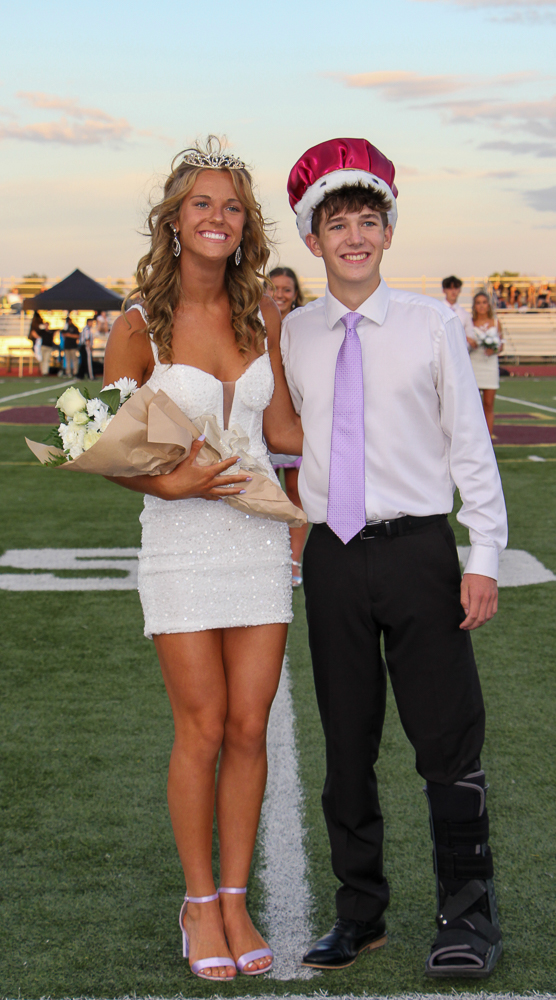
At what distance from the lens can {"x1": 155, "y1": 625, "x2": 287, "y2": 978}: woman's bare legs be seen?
2.59 meters

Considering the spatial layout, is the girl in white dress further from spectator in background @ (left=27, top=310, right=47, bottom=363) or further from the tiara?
spectator in background @ (left=27, top=310, right=47, bottom=363)

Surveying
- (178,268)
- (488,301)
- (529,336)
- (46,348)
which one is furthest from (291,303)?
(529,336)

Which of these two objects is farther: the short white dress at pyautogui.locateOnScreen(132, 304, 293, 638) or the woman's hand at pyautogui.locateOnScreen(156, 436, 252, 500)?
the short white dress at pyautogui.locateOnScreen(132, 304, 293, 638)

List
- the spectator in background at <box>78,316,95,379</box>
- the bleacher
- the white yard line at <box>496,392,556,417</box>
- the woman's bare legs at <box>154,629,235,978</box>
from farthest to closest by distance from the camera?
the bleacher
the spectator in background at <box>78,316,95,379</box>
the white yard line at <box>496,392,556,417</box>
the woman's bare legs at <box>154,629,235,978</box>

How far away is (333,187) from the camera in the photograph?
2459mm

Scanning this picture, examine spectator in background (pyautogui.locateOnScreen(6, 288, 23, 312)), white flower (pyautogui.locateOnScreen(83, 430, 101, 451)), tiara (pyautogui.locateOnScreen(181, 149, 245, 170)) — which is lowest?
white flower (pyautogui.locateOnScreen(83, 430, 101, 451))

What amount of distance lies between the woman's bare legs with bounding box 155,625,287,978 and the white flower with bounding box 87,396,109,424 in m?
0.58

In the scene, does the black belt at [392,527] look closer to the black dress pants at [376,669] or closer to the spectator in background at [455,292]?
the black dress pants at [376,669]

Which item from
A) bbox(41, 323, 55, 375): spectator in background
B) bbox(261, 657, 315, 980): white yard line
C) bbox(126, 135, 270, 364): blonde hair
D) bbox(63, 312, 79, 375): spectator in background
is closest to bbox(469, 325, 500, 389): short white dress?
bbox(261, 657, 315, 980): white yard line

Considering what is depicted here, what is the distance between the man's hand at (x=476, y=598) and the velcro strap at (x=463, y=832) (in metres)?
0.51

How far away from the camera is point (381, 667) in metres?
2.62

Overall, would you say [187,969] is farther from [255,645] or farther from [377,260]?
[377,260]

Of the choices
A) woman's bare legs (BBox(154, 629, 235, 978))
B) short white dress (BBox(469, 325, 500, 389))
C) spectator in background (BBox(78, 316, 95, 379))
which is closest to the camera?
woman's bare legs (BBox(154, 629, 235, 978))

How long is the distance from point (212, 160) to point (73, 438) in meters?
0.82
